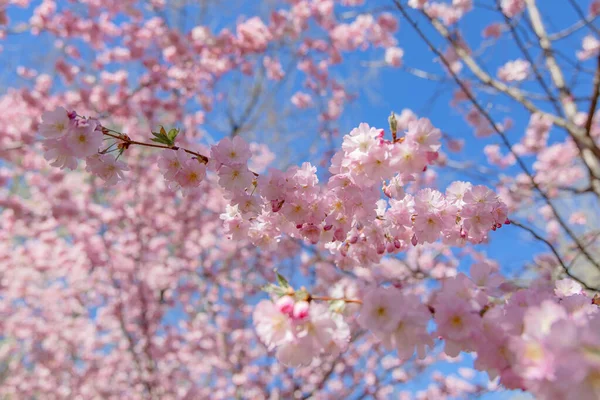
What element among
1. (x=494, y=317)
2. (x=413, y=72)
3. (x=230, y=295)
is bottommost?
(x=494, y=317)

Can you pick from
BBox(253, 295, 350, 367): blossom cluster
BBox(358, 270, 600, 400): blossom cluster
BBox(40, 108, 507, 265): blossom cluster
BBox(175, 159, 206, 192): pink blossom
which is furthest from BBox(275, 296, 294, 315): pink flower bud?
BBox(175, 159, 206, 192): pink blossom

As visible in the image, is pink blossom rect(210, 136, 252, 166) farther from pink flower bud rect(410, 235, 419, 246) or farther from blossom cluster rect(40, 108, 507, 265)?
pink flower bud rect(410, 235, 419, 246)

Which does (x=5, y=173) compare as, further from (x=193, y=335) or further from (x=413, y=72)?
(x=413, y=72)

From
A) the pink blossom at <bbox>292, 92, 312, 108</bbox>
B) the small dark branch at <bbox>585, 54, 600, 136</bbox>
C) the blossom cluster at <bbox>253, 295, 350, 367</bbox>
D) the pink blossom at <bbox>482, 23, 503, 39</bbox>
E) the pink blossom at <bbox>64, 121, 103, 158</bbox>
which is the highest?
the pink blossom at <bbox>292, 92, 312, 108</bbox>

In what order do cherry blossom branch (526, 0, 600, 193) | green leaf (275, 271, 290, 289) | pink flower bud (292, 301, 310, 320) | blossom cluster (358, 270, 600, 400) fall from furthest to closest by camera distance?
cherry blossom branch (526, 0, 600, 193)
green leaf (275, 271, 290, 289)
pink flower bud (292, 301, 310, 320)
blossom cluster (358, 270, 600, 400)

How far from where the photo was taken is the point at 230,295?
6.88 m

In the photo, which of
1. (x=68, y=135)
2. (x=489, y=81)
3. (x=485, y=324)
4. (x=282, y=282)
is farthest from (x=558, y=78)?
(x=68, y=135)

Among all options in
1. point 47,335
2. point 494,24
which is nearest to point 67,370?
point 47,335

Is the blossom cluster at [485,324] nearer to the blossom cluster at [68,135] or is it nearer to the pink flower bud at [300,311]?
the pink flower bud at [300,311]

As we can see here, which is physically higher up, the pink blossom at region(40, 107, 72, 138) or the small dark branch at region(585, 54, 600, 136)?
the small dark branch at region(585, 54, 600, 136)

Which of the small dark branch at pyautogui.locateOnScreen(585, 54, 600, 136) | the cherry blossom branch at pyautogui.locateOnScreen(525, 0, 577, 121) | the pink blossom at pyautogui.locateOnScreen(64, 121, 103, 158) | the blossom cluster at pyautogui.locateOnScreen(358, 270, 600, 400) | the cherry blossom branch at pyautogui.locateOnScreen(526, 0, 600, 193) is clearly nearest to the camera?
the blossom cluster at pyautogui.locateOnScreen(358, 270, 600, 400)

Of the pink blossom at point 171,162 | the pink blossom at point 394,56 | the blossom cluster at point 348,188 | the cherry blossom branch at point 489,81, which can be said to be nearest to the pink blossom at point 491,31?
the pink blossom at point 394,56

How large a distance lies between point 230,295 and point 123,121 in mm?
3509

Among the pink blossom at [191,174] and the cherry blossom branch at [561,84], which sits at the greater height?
the cherry blossom branch at [561,84]
